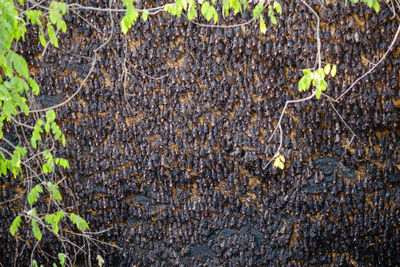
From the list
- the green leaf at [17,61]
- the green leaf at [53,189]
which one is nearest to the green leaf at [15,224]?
the green leaf at [53,189]

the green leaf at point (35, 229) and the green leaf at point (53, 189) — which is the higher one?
the green leaf at point (53, 189)

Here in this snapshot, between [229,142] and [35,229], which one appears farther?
[229,142]

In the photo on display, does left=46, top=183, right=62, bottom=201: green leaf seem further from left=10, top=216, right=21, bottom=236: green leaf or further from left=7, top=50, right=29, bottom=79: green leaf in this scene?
left=7, top=50, right=29, bottom=79: green leaf

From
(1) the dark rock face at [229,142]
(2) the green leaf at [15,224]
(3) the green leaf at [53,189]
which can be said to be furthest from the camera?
(1) the dark rock face at [229,142]

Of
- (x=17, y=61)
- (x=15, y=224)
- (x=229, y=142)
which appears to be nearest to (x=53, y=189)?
(x=15, y=224)

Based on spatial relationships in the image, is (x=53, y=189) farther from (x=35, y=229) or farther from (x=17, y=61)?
(x=17, y=61)

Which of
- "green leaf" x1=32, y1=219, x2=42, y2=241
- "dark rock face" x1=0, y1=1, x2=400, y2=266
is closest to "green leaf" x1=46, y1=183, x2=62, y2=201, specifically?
"green leaf" x1=32, y1=219, x2=42, y2=241

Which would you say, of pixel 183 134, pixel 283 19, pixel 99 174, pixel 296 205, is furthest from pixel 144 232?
pixel 283 19

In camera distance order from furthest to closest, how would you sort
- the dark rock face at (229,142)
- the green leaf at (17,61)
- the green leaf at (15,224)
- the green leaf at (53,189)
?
the dark rock face at (229,142) → the green leaf at (15,224) → the green leaf at (53,189) → the green leaf at (17,61)

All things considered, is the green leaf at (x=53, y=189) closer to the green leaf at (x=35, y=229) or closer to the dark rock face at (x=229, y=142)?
the green leaf at (x=35, y=229)
